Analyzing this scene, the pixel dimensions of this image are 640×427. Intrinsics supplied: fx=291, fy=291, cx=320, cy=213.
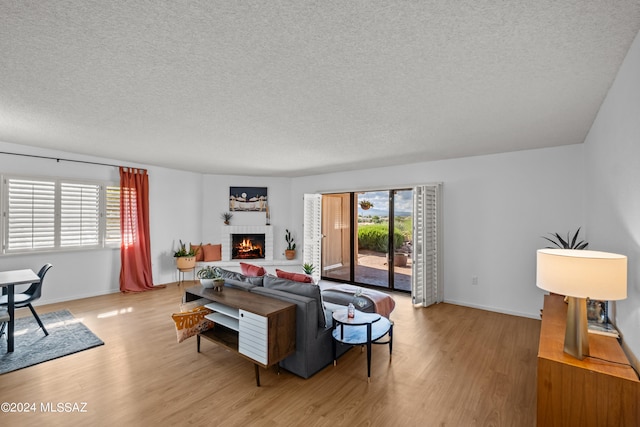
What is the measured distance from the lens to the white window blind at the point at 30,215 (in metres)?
4.38

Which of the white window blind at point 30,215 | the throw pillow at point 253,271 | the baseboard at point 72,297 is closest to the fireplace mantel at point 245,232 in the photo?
the baseboard at point 72,297

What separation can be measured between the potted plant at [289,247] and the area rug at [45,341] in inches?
158

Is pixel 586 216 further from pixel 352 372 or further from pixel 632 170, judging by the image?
pixel 352 372

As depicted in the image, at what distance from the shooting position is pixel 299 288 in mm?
2920

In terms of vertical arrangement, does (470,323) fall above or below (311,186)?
below

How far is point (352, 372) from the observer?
281 cm

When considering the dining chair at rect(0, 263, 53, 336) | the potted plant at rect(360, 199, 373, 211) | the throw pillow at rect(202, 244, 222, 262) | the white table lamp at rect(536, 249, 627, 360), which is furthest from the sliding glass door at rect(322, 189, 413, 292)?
the dining chair at rect(0, 263, 53, 336)

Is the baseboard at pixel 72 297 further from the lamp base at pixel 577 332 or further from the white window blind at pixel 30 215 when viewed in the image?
the lamp base at pixel 577 332

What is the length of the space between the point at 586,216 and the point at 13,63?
19.2ft

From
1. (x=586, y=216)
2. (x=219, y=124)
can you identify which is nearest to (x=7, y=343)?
(x=219, y=124)

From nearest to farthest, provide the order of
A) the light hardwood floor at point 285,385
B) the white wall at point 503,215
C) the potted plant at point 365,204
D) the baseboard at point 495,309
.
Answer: the light hardwood floor at point 285,385 → the white wall at point 503,215 → the baseboard at point 495,309 → the potted plant at point 365,204

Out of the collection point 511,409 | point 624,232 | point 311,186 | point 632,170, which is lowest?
point 511,409

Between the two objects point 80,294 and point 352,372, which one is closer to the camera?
point 352,372

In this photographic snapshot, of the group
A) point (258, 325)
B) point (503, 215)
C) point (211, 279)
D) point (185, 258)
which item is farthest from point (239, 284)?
point (503, 215)
